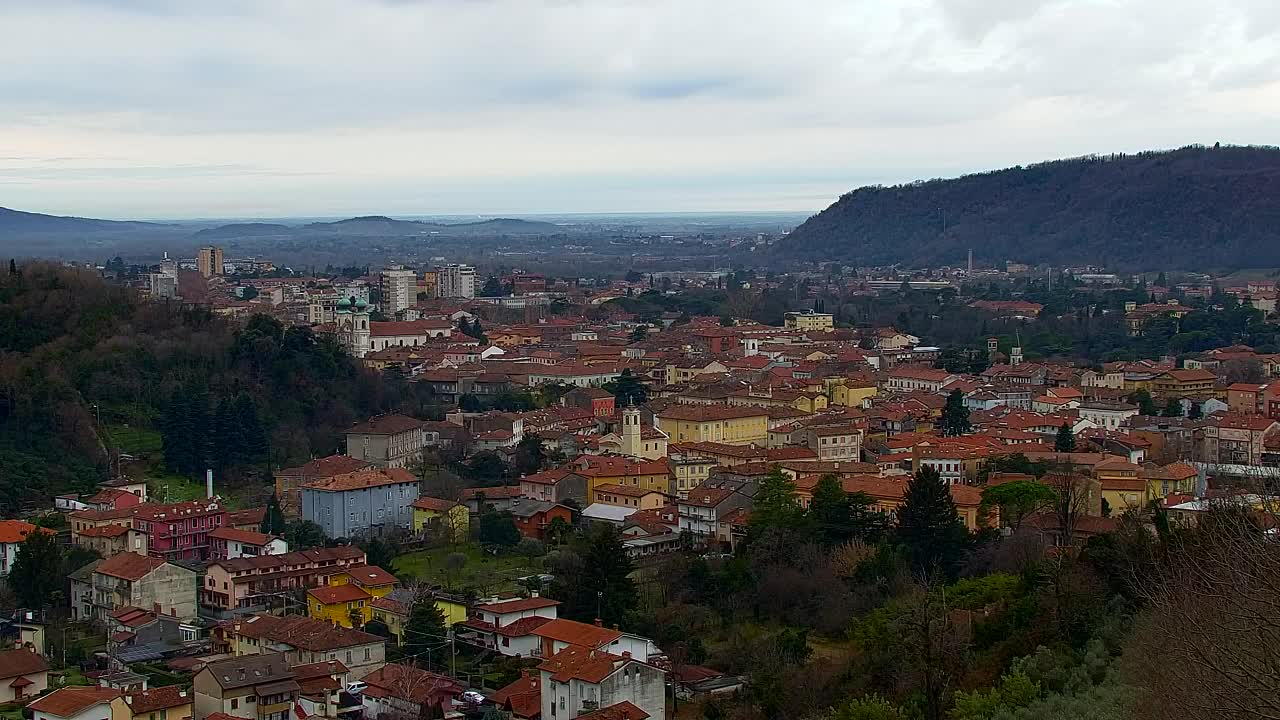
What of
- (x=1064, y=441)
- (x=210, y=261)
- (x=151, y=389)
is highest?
(x=151, y=389)

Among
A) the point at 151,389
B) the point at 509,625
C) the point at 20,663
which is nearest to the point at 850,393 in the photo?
the point at 151,389

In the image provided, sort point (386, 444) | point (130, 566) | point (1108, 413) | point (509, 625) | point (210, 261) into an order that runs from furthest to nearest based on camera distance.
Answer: point (210, 261) < point (1108, 413) < point (386, 444) < point (130, 566) < point (509, 625)

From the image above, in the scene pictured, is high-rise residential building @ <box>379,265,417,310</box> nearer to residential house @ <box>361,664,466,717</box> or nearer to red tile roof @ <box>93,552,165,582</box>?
red tile roof @ <box>93,552,165,582</box>

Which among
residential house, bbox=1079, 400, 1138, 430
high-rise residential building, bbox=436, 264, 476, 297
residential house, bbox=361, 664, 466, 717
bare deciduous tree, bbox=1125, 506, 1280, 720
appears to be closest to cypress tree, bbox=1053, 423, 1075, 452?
residential house, bbox=1079, 400, 1138, 430

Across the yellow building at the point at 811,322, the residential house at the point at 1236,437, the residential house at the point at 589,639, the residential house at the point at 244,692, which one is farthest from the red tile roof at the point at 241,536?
the yellow building at the point at 811,322

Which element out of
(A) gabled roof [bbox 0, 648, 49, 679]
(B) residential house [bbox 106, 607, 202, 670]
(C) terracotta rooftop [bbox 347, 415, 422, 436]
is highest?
(C) terracotta rooftop [bbox 347, 415, 422, 436]

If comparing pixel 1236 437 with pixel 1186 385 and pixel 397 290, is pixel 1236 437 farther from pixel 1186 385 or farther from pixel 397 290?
pixel 397 290

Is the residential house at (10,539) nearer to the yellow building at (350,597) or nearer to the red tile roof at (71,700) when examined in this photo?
the yellow building at (350,597)
